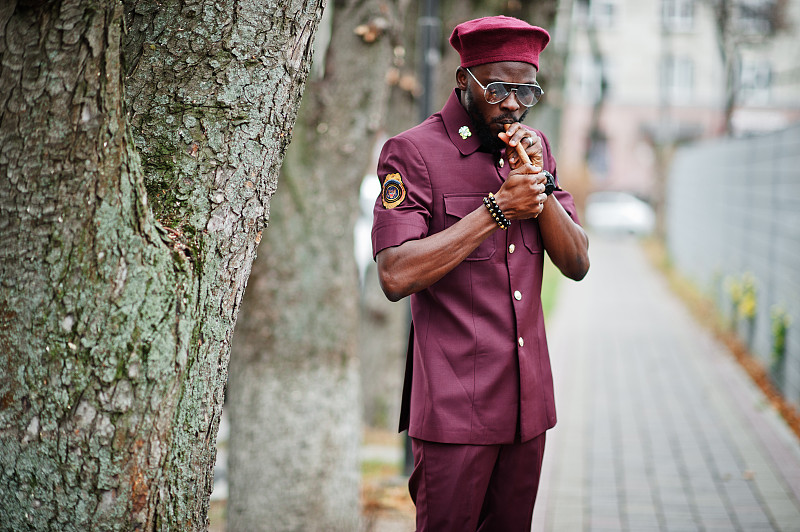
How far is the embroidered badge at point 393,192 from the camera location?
2607 millimetres

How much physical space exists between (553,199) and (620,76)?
132ft

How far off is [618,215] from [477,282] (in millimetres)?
26268

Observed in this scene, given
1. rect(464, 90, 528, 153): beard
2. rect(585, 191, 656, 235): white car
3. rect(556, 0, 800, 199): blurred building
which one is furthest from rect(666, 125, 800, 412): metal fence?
rect(556, 0, 800, 199): blurred building

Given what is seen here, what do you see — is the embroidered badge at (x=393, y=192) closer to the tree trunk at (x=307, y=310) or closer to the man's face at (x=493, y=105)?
the man's face at (x=493, y=105)

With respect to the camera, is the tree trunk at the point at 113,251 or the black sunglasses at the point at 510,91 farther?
the black sunglasses at the point at 510,91

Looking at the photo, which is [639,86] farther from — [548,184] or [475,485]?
[475,485]

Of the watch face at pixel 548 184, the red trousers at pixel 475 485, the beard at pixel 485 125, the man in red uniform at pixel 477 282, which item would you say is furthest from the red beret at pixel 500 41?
the red trousers at pixel 475 485

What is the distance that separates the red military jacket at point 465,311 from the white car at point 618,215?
85.4 ft

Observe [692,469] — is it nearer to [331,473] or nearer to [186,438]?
[331,473]

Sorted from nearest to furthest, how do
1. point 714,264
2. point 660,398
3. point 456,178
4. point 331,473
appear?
point 456,178 → point 331,473 → point 660,398 → point 714,264

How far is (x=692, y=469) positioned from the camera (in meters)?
6.06

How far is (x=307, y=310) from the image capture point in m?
4.56

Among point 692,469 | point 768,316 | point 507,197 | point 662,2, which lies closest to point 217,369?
point 507,197

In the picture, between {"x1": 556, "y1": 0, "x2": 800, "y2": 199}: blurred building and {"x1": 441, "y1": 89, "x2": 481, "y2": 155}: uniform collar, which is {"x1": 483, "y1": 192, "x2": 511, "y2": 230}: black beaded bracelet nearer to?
{"x1": 441, "y1": 89, "x2": 481, "y2": 155}: uniform collar
